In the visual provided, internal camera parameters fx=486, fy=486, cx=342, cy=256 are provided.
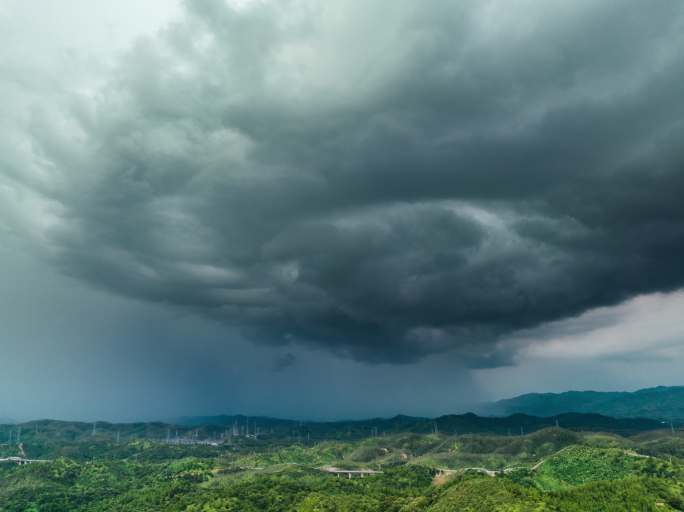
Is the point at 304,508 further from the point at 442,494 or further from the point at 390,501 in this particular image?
the point at 442,494

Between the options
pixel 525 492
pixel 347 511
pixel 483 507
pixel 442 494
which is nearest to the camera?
pixel 483 507

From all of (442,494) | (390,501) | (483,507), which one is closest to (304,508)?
Answer: (390,501)

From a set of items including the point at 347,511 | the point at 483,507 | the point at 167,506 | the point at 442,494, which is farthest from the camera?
the point at 167,506

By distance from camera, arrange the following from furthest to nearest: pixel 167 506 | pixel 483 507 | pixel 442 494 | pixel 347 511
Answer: pixel 167 506, pixel 442 494, pixel 347 511, pixel 483 507

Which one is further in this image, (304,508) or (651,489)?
(304,508)

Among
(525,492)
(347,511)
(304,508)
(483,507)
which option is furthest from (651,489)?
(304,508)

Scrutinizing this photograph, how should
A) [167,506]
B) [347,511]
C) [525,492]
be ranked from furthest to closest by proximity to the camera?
[167,506], [347,511], [525,492]

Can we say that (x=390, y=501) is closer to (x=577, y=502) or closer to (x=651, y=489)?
(x=577, y=502)

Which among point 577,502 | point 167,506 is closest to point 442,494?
point 577,502

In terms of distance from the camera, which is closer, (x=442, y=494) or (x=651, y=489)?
(x=651, y=489)
